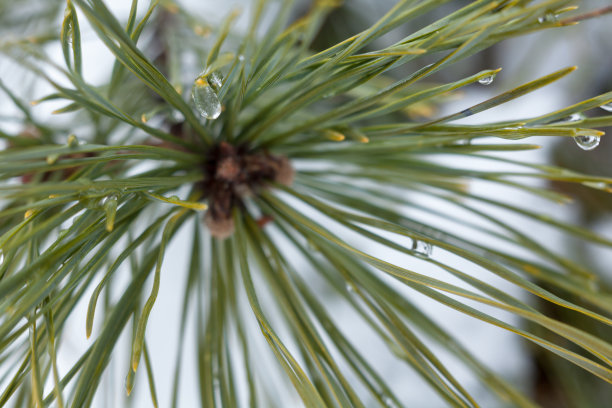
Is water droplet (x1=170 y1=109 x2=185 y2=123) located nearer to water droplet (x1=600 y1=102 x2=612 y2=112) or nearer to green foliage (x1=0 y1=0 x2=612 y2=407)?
green foliage (x1=0 y1=0 x2=612 y2=407)

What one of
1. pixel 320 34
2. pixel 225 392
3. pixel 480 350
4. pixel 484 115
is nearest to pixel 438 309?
pixel 480 350

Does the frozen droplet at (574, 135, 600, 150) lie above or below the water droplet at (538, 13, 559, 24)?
below

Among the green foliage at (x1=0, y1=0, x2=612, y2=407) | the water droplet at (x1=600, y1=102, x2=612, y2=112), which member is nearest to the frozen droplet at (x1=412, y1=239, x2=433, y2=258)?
the green foliage at (x1=0, y1=0, x2=612, y2=407)

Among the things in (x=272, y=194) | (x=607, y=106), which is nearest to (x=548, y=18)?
(x=607, y=106)

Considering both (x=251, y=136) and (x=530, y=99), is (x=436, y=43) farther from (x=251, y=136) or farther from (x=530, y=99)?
(x=530, y=99)

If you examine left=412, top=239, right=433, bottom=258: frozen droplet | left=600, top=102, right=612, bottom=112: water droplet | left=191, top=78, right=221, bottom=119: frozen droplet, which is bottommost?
left=412, top=239, right=433, bottom=258: frozen droplet

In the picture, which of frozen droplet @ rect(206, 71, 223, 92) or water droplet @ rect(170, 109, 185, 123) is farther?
water droplet @ rect(170, 109, 185, 123)

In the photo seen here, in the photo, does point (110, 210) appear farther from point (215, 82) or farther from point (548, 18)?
point (548, 18)
